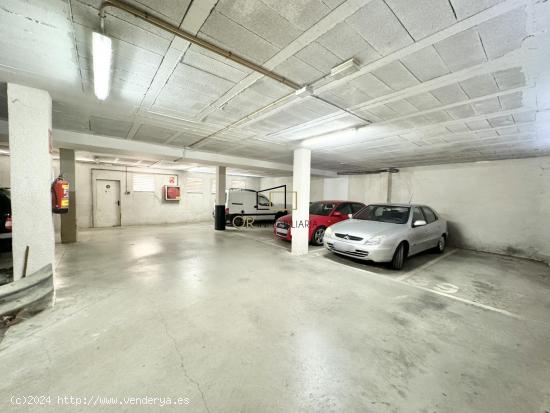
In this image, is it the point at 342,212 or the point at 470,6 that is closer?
the point at 470,6

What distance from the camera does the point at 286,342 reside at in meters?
2.09

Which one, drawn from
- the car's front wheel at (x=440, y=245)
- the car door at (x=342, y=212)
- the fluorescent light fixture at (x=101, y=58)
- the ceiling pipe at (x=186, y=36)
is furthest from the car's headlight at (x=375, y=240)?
the fluorescent light fixture at (x=101, y=58)

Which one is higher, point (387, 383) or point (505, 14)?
point (505, 14)

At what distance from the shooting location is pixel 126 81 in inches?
103

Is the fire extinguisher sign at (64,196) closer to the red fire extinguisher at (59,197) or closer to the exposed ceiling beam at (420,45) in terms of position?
the red fire extinguisher at (59,197)

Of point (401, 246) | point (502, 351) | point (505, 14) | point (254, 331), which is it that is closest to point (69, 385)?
point (254, 331)

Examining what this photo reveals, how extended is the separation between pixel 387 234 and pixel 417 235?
3.49ft

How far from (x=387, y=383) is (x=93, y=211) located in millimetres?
11240

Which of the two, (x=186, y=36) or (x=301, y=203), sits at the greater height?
Answer: (x=186, y=36)

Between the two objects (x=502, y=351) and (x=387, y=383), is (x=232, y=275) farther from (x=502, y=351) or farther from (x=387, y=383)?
(x=502, y=351)

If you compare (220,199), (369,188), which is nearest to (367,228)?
(369,188)

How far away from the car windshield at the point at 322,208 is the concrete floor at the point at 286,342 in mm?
2980

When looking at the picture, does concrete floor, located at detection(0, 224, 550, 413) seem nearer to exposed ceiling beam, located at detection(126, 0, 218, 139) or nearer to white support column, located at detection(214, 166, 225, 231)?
exposed ceiling beam, located at detection(126, 0, 218, 139)

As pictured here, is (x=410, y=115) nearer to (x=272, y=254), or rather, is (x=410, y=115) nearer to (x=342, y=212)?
(x=342, y=212)
